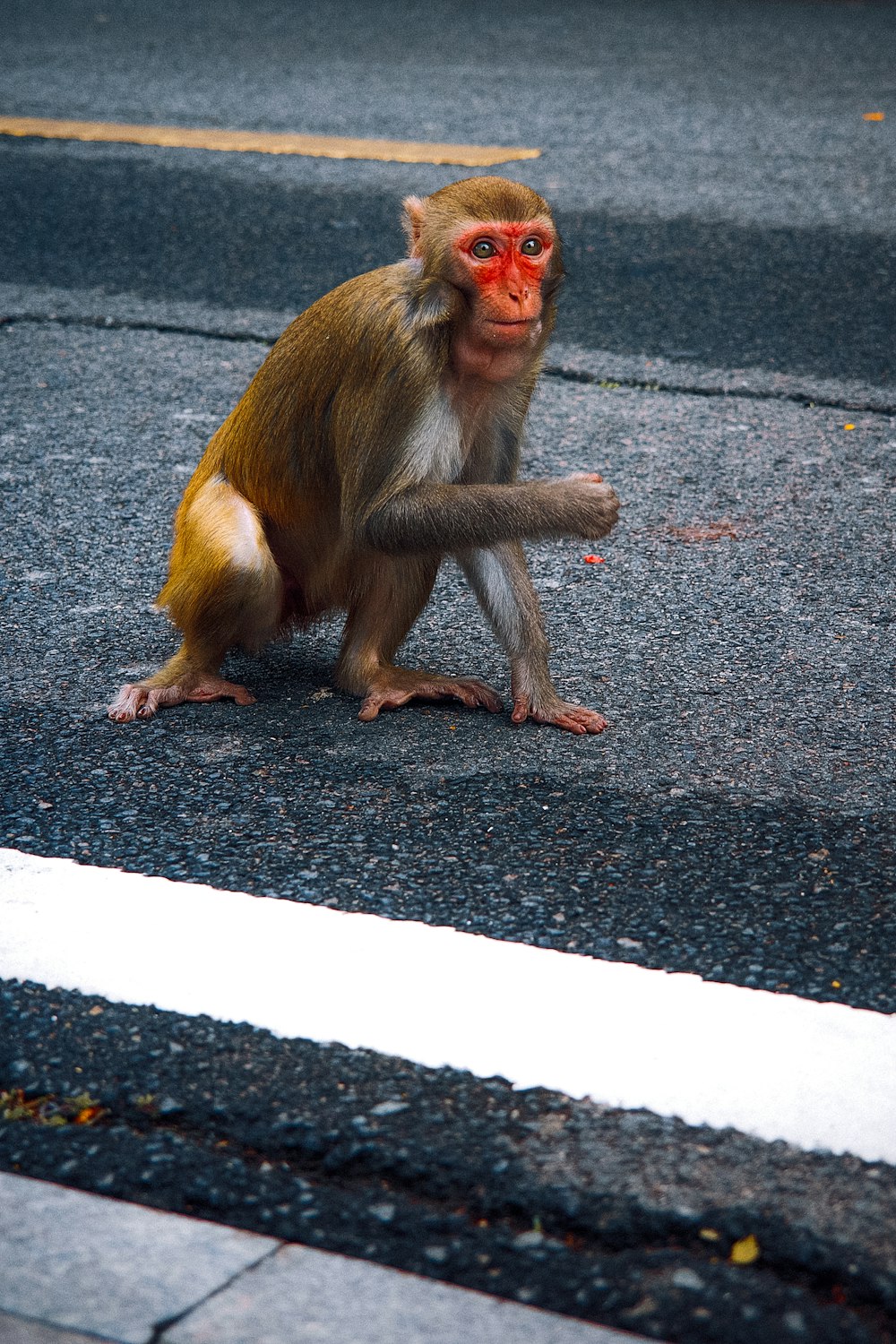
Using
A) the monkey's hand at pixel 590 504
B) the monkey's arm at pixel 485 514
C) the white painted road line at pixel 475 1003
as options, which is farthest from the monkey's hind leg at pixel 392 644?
the white painted road line at pixel 475 1003

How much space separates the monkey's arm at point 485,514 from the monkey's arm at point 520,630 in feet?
0.58

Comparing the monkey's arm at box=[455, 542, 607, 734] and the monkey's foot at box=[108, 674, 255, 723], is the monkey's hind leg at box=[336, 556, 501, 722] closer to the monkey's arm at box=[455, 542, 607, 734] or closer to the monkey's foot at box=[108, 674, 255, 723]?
the monkey's arm at box=[455, 542, 607, 734]

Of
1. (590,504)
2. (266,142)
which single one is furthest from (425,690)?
(266,142)

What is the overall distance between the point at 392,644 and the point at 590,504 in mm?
542

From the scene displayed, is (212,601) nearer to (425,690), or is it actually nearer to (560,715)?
(425,690)

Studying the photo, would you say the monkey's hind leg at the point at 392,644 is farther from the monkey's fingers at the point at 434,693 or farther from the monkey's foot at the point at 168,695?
the monkey's foot at the point at 168,695

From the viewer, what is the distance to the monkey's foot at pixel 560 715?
3164 mm

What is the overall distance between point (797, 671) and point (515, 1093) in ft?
5.16

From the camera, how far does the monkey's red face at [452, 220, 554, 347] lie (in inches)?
114

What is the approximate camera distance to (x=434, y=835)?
273 cm

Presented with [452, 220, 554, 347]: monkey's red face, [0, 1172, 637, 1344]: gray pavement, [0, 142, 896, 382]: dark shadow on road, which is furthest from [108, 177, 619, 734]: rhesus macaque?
[0, 142, 896, 382]: dark shadow on road

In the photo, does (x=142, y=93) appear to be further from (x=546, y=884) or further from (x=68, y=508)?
(x=546, y=884)

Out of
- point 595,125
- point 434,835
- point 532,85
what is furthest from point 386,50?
point 434,835

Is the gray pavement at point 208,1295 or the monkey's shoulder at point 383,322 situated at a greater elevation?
the monkey's shoulder at point 383,322
